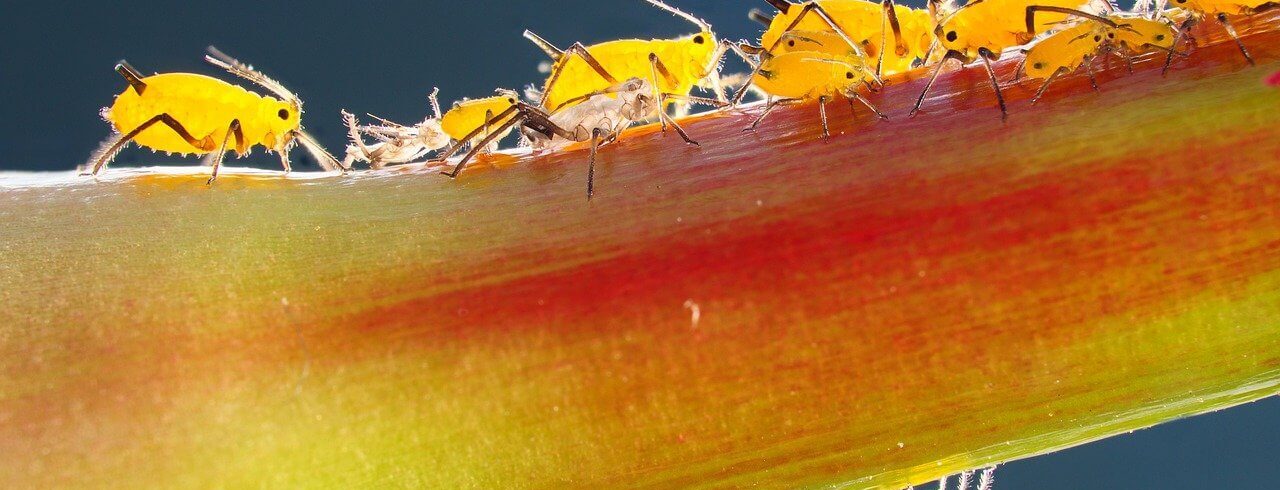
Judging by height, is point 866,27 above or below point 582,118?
above

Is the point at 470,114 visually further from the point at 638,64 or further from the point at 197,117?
the point at 197,117


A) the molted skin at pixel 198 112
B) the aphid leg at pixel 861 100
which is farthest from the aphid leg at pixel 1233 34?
the molted skin at pixel 198 112

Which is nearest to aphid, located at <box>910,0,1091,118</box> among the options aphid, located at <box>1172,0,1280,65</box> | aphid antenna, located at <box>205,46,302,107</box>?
aphid, located at <box>1172,0,1280,65</box>

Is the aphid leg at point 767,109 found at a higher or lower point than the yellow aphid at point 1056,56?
lower

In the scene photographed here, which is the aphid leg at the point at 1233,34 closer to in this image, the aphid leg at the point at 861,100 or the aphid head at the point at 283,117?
the aphid leg at the point at 861,100

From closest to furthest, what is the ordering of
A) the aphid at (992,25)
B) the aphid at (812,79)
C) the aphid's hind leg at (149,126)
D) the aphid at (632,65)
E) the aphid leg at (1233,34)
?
the aphid leg at (1233,34), the aphid at (812,79), the aphid at (992,25), the aphid's hind leg at (149,126), the aphid at (632,65)

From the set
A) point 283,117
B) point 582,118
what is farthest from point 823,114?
point 283,117
